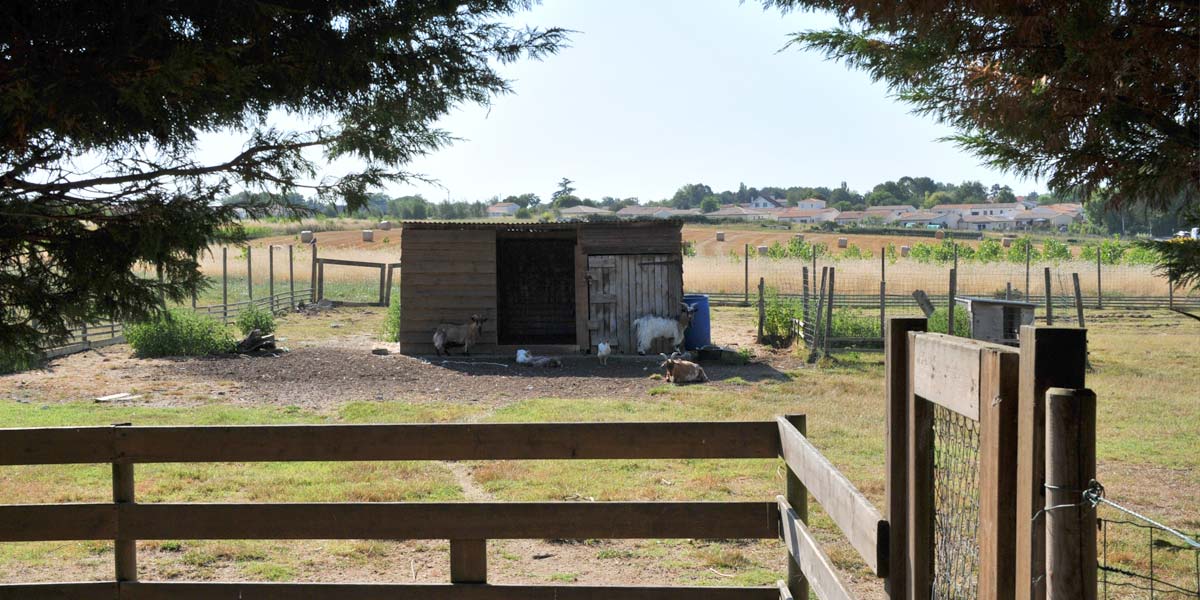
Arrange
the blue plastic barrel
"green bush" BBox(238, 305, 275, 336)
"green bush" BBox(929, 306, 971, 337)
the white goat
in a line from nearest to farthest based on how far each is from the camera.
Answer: the white goat < the blue plastic barrel < "green bush" BBox(929, 306, 971, 337) < "green bush" BBox(238, 305, 275, 336)

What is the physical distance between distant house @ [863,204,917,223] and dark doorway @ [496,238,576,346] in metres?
117

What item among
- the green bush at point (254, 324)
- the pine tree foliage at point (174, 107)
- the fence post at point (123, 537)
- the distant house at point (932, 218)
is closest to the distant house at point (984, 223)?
the distant house at point (932, 218)

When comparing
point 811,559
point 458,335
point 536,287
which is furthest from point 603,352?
point 811,559

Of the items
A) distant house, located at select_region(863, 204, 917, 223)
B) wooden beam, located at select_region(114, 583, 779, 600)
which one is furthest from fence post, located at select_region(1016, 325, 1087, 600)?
distant house, located at select_region(863, 204, 917, 223)

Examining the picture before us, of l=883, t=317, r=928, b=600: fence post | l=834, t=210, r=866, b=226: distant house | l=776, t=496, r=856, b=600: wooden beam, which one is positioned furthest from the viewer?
l=834, t=210, r=866, b=226: distant house

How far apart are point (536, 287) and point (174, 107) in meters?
18.8

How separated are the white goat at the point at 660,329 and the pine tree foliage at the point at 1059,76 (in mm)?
12776

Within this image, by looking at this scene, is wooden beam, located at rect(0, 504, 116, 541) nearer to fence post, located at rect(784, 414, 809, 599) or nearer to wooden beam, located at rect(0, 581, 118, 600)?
wooden beam, located at rect(0, 581, 118, 600)

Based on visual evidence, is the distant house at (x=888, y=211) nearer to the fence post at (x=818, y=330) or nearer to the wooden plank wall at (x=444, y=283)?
the fence post at (x=818, y=330)

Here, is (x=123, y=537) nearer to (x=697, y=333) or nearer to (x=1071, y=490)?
(x=1071, y=490)

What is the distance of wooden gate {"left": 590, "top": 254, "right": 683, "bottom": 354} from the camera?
1881 centimetres

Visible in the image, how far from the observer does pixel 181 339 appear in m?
18.0

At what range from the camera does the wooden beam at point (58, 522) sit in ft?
14.2

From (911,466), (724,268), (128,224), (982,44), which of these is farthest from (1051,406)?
(724,268)
